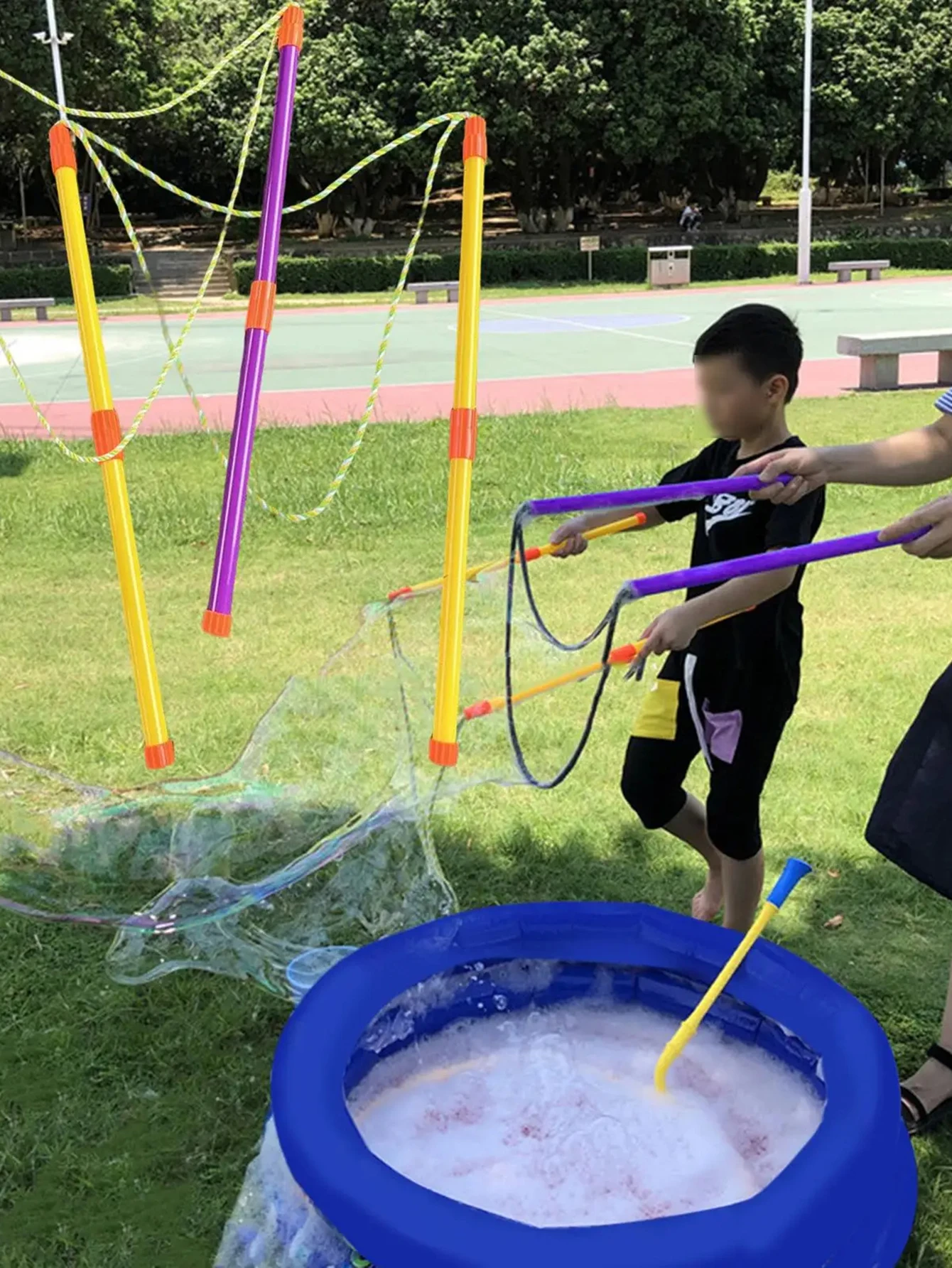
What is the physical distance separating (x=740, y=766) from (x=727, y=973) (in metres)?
0.53

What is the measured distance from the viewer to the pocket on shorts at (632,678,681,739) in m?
2.78

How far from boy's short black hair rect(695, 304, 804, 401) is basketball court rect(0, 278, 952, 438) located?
7.69 m

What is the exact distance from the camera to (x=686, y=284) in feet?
82.3

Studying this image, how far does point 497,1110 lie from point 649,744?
86 cm

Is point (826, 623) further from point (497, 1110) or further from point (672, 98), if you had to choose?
point (672, 98)

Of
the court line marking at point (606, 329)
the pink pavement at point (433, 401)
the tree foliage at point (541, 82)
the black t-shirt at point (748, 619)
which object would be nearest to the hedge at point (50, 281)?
the tree foliage at point (541, 82)

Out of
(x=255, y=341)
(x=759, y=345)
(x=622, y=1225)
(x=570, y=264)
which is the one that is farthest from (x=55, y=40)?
(x=622, y=1225)

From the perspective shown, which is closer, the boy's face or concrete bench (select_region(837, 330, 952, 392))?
the boy's face

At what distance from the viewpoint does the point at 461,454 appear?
236 centimetres

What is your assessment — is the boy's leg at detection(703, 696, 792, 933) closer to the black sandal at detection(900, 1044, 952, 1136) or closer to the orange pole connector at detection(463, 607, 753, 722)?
the orange pole connector at detection(463, 607, 753, 722)

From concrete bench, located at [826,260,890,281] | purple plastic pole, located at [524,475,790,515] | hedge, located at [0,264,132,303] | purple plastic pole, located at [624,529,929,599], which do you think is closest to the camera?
purple plastic pole, located at [624,529,929,599]

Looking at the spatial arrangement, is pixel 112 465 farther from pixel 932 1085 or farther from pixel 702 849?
pixel 932 1085

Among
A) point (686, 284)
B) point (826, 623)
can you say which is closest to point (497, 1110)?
point (826, 623)

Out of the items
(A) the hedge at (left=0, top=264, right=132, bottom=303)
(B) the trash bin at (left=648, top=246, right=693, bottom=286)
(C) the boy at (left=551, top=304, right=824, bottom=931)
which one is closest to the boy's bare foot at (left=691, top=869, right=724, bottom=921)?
(C) the boy at (left=551, top=304, right=824, bottom=931)
